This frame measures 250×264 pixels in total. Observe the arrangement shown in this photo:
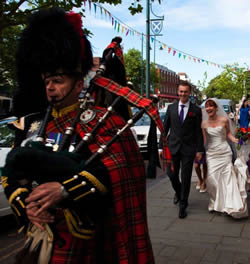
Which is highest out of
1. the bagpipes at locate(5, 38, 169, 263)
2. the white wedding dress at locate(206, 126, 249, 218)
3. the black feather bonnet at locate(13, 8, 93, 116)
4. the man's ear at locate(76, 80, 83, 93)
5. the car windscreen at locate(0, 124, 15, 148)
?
the black feather bonnet at locate(13, 8, 93, 116)

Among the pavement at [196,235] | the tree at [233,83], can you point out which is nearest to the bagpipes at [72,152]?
the pavement at [196,235]

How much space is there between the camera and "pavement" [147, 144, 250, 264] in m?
4.04

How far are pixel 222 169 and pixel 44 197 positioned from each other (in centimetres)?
501

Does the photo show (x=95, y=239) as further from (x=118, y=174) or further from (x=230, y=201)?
(x=230, y=201)

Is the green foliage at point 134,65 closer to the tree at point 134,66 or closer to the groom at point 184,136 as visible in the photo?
the tree at point 134,66

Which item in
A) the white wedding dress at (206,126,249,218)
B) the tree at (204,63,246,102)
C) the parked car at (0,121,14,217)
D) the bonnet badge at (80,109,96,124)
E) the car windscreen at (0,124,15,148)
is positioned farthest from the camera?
the tree at (204,63,246,102)

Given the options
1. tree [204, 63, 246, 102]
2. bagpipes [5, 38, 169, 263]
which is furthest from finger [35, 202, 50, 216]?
tree [204, 63, 246, 102]

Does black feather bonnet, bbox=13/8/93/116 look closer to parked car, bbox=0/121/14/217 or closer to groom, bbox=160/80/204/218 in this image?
parked car, bbox=0/121/14/217

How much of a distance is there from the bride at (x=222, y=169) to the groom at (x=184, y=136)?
1.34 ft

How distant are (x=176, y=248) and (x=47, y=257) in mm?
2712

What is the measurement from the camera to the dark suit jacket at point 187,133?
237 inches

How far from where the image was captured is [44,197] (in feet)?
5.41

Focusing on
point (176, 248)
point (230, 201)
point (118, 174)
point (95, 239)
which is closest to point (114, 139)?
point (118, 174)

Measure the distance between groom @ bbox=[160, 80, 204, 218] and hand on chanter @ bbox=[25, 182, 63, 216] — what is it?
4.42 m
